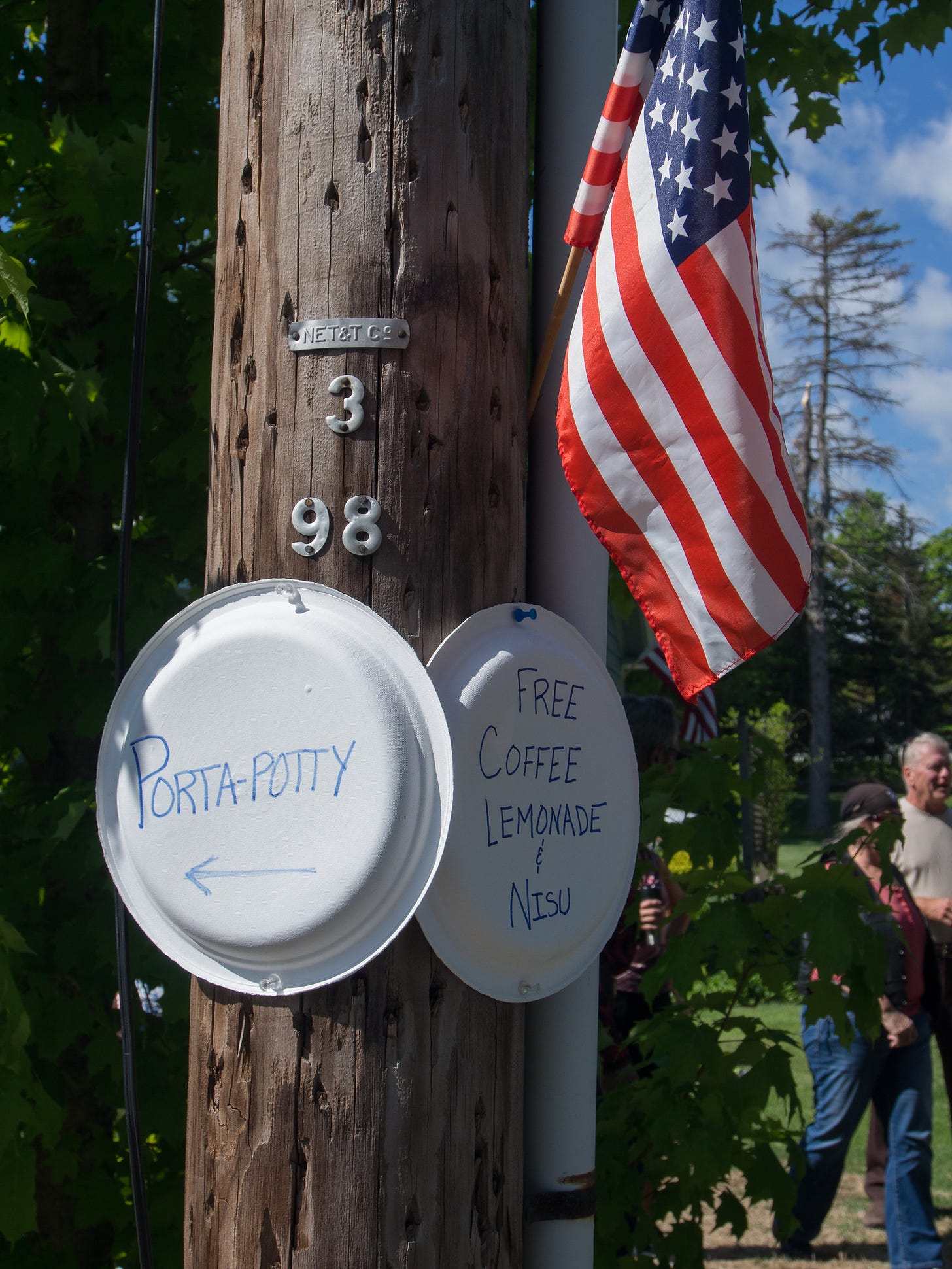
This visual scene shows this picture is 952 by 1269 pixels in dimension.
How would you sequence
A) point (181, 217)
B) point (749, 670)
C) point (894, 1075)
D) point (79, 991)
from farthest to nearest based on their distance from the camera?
point (749, 670) < point (894, 1075) < point (181, 217) < point (79, 991)

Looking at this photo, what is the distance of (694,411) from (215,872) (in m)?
0.95

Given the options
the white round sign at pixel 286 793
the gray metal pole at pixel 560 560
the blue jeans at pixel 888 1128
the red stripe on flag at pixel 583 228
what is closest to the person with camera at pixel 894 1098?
the blue jeans at pixel 888 1128

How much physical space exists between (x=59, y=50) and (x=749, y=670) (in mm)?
43831

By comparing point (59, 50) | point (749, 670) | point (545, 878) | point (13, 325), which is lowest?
point (749, 670)

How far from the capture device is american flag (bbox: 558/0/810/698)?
175cm

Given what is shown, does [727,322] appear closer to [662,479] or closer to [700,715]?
[662,479]

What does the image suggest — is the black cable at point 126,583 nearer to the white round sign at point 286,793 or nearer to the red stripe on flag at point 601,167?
the white round sign at point 286,793

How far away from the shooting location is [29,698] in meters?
3.30

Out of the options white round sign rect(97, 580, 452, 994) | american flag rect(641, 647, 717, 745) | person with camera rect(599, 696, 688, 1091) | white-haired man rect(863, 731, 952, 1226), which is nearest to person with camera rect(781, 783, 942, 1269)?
white-haired man rect(863, 731, 952, 1226)

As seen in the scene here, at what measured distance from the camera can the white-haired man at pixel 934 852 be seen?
17.9ft

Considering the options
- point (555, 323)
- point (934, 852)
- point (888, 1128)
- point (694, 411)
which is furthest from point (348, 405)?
point (888, 1128)

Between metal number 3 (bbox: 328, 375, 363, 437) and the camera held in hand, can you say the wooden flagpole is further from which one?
the camera held in hand

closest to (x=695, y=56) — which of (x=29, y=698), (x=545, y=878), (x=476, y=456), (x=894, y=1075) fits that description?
(x=476, y=456)

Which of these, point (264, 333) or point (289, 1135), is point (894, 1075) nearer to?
point (289, 1135)
